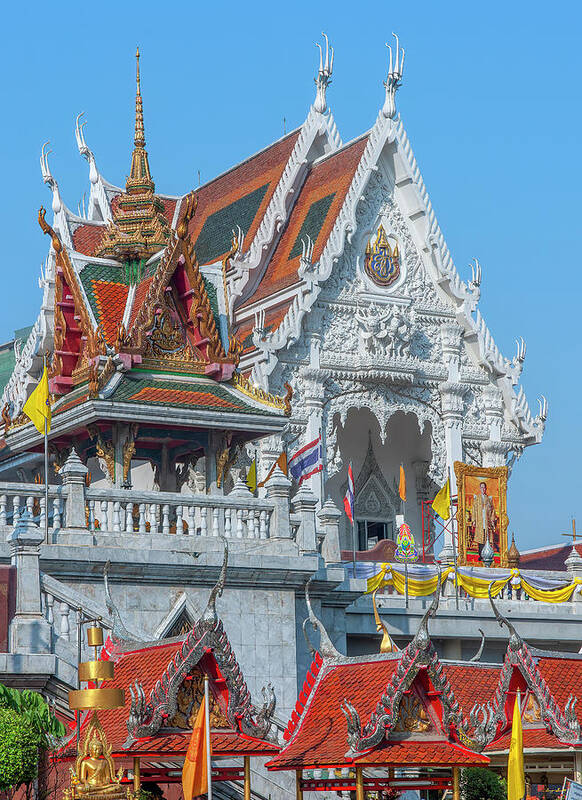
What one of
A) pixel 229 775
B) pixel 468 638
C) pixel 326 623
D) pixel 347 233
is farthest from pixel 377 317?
pixel 229 775

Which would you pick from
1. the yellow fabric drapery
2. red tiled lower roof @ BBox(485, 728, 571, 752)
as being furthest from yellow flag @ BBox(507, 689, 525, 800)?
the yellow fabric drapery

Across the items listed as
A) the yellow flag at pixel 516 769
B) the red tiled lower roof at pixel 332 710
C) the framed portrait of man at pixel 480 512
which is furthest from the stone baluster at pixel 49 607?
the framed portrait of man at pixel 480 512

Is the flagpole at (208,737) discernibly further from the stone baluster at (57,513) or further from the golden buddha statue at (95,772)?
the stone baluster at (57,513)

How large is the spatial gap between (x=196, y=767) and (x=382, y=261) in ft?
73.7

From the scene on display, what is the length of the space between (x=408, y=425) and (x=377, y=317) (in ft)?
11.6

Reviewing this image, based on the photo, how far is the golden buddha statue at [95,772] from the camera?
15.8 metres

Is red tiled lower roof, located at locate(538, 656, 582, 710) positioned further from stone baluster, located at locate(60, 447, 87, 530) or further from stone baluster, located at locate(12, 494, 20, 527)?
Result: stone baluster, located at locate(12, 494, 20, 527)

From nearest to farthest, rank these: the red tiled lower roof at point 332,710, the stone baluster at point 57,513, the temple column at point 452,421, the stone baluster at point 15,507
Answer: the red tiled lower roof at point 332,710, the stone baluster at point 15,507, the stone baluster at point 57,513, the temple column at point 452,421

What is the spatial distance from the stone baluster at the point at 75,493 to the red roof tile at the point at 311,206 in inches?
550

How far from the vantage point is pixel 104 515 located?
926 inches

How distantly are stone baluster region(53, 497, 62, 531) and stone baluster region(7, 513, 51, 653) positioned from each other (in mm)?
1035

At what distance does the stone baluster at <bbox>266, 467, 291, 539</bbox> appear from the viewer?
81.6 feet

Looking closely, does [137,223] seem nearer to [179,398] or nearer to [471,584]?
[179,398]

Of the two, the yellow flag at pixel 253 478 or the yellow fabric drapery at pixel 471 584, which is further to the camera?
the yellow flag at pixel 253 478
